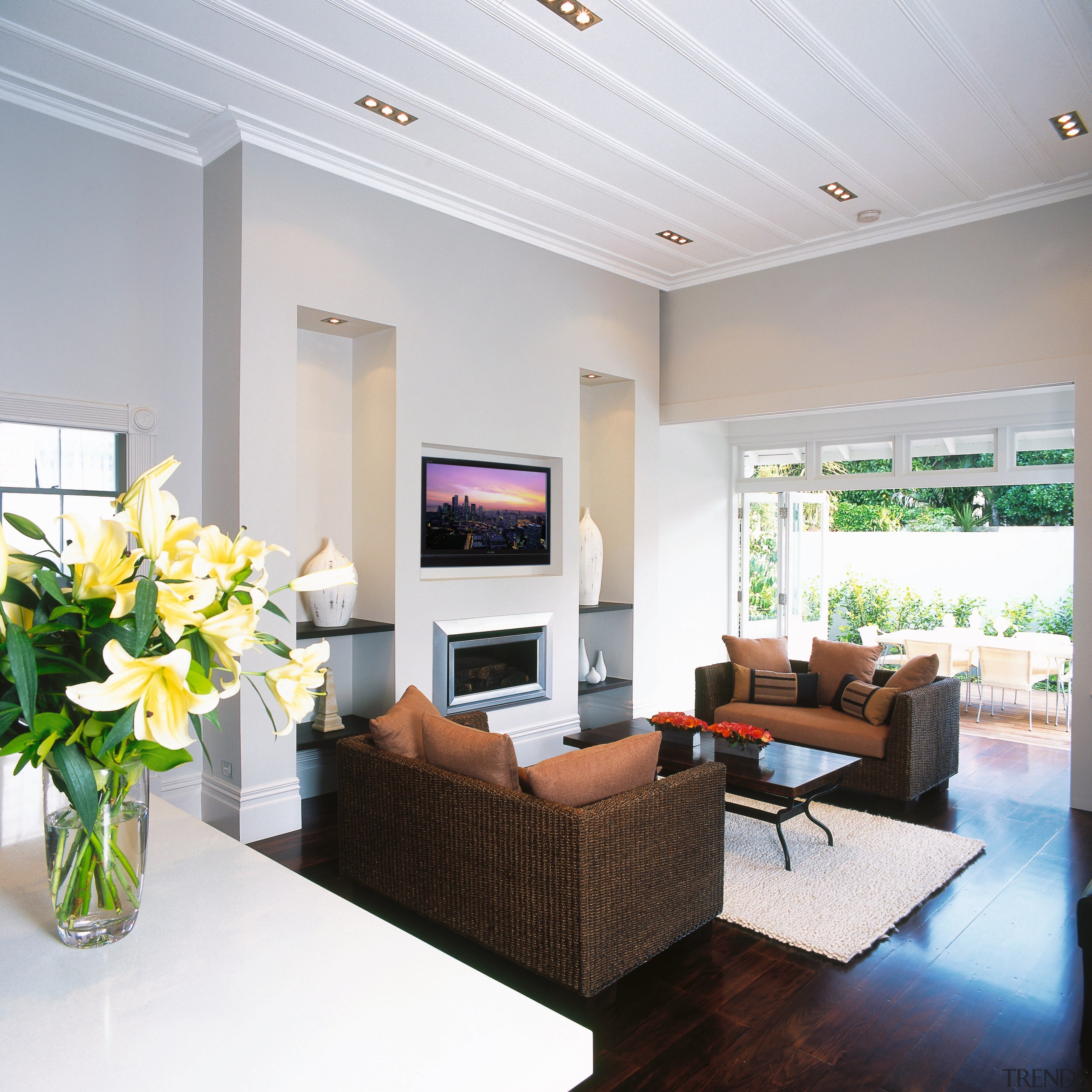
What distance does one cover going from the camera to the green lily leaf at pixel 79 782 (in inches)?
37.4

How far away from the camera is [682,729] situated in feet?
14.0

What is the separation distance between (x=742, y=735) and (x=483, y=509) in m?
2.26

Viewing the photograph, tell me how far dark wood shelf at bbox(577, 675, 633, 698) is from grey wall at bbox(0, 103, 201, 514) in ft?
9.64

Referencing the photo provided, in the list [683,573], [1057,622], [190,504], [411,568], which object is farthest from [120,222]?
[1057,622]

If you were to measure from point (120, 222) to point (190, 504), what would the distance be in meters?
1.40

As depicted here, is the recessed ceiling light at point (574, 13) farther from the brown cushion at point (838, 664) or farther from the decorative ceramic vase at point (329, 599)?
the brown cushion at point (838, 664)

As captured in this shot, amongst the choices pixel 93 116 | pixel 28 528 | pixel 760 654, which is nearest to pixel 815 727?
pixel 760 654

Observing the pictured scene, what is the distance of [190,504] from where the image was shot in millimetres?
4336

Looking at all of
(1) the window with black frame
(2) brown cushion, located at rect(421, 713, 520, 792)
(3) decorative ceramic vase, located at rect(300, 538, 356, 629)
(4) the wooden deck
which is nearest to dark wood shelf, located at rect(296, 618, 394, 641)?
(3) decorative ceramic vase, located at rect(300, 538, 356, 629)

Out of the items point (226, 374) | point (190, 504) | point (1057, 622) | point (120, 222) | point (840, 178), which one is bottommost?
point (1057, 622)

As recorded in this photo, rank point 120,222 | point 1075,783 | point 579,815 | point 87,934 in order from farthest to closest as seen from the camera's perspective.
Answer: point 1075,783 < point 120,222 < point 579,815 < point 87,934

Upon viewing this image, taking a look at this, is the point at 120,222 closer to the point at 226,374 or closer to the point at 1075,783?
the point at 226,374

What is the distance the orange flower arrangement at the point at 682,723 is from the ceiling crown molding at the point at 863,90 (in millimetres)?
3048

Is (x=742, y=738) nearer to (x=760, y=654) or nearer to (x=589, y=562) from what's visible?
(x=760, y=654)
